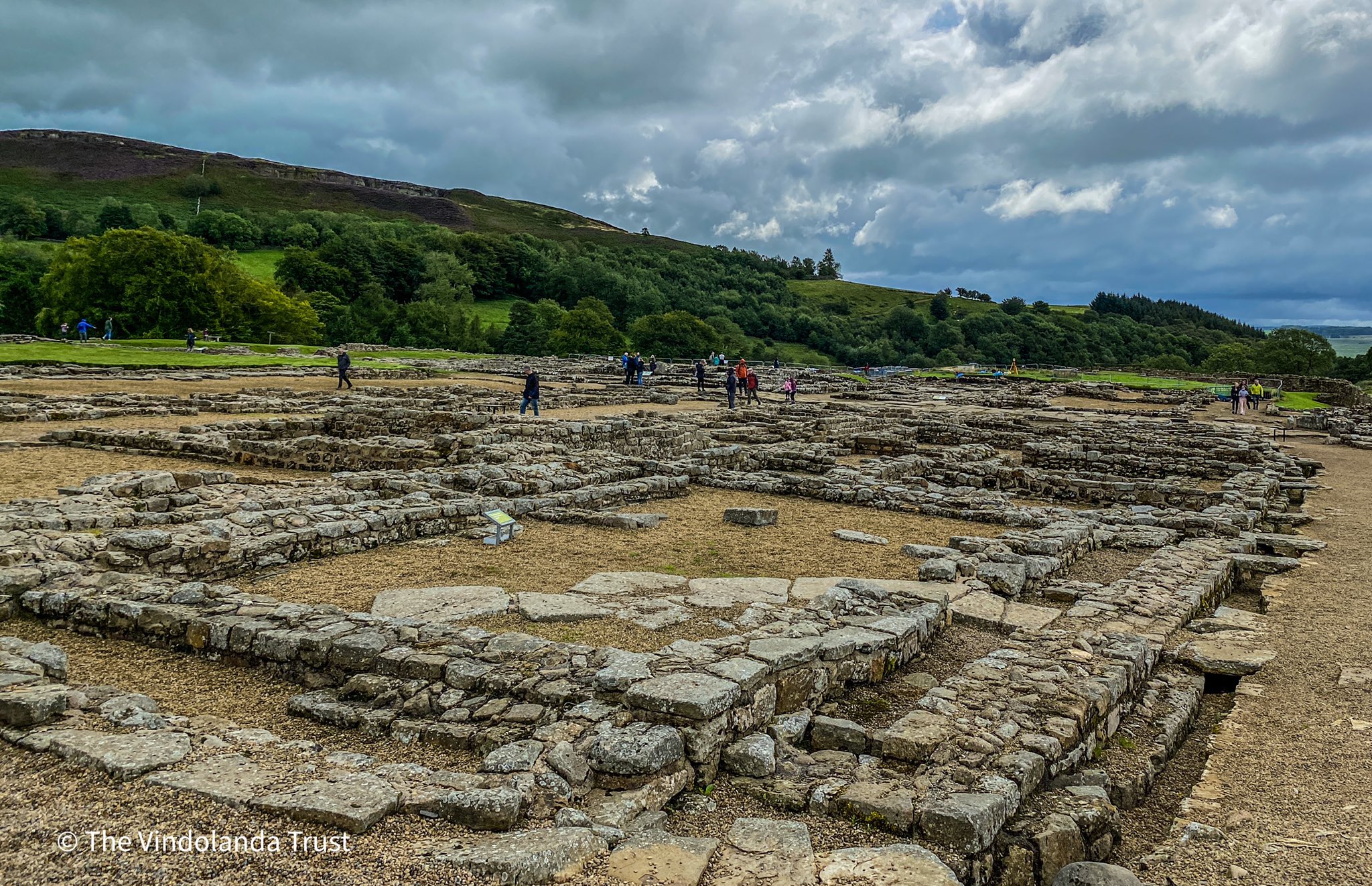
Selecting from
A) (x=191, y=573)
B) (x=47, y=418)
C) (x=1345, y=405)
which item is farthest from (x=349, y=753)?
(x=1345, y=405)

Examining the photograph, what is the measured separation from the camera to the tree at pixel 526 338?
261 ft

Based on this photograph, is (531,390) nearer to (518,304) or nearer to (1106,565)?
(1106,565)

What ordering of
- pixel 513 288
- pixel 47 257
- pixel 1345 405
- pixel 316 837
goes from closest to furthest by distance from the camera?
pixel 316 837, pixel 1345 405, pixel 47 257, pixel 513 288

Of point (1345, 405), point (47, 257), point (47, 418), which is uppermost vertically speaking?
point (47, 257)

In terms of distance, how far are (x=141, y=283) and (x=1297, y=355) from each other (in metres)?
99.3

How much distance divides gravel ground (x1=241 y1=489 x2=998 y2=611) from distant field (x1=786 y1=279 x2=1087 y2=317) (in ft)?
388

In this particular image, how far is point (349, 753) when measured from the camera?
4324 mm

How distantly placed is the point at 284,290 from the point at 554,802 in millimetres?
92156

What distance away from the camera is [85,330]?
159 ft

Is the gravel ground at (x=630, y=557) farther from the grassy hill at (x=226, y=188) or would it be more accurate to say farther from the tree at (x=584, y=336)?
the grassy hill at (x=226, y=188)

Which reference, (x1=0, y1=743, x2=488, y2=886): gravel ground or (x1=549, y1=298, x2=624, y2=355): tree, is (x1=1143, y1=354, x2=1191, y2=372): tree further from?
(x1=0, y1=743, x2=488, y2=886): gravel ground

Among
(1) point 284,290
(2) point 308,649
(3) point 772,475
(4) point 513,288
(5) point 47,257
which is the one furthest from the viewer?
(4) point 513,288

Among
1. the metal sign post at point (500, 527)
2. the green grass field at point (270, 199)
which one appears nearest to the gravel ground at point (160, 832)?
the metal sign post at point (500, 527)

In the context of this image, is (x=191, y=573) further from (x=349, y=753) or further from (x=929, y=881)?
(x=929, y=881)
